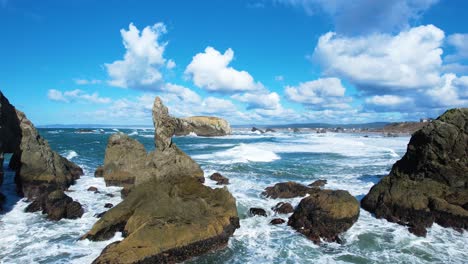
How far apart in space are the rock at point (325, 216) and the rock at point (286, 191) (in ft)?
14.9

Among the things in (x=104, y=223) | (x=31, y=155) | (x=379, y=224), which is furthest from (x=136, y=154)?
(x=379, y=224)

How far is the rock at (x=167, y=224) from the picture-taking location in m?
11.7

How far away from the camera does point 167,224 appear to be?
12844mm

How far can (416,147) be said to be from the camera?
795 inches

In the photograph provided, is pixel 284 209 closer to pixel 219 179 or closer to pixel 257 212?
pixel 257 212

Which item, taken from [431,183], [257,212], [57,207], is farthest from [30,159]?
[431,183]

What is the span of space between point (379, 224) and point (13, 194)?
19953mm

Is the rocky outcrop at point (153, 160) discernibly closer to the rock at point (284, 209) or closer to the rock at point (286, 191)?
the rock at point (286, 191)

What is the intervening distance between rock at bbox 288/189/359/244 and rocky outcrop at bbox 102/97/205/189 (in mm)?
9396

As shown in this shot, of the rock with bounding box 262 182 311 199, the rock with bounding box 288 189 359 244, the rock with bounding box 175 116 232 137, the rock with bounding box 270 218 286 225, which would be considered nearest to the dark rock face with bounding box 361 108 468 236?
the rock with bounding box 288 189 359 244

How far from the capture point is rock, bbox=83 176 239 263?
11680 millimetres

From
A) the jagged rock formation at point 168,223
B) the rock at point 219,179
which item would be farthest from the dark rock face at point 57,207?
the rock at point 219,179

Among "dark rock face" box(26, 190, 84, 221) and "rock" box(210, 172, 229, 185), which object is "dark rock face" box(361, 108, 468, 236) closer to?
"rock" box(210, 172, 229, 185)

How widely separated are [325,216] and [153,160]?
11690mm
